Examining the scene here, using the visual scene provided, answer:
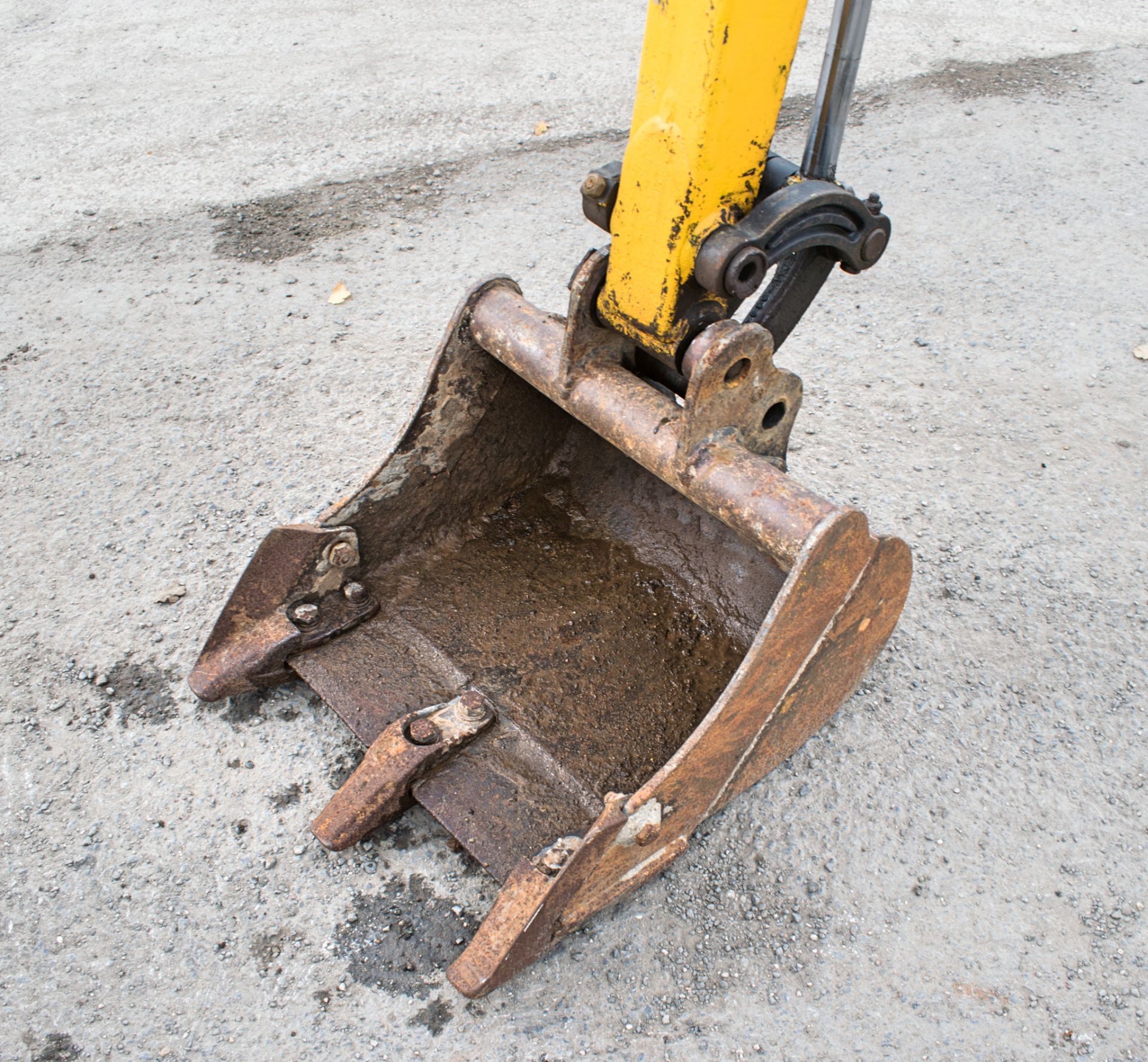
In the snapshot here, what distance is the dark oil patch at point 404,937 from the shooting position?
2.05 metres

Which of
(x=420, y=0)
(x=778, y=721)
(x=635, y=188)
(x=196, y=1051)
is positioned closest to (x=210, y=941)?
(x=196, y=1051)

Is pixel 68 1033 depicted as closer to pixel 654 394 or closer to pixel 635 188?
pixel 654 394

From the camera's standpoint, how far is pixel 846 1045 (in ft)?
6.51

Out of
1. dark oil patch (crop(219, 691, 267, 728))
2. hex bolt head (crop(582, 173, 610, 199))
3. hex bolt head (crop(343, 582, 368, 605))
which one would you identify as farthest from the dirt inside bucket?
Answer: hex bolt head (crop(582, 173, 610, 199))

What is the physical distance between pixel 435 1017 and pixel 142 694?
1.17m

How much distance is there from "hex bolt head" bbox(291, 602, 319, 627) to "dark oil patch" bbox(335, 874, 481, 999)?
2.15ft

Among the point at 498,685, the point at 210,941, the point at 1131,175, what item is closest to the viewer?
the point at 210,941

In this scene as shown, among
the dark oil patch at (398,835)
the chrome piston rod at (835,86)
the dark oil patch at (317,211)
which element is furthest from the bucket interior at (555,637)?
the dark oil patch at (317,211)

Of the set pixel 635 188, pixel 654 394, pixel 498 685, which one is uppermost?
pixel 635 188

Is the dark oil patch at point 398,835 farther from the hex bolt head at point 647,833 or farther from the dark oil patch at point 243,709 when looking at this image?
the hex bolt head at point 647,833

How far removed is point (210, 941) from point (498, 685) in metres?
0.82

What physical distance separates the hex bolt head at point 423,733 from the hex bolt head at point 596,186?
→ 3.90 ft

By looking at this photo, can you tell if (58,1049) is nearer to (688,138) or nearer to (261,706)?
(261,706)

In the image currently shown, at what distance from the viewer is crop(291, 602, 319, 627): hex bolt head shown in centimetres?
244
